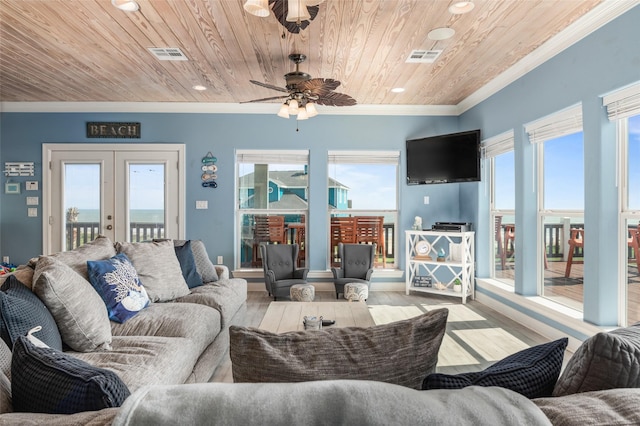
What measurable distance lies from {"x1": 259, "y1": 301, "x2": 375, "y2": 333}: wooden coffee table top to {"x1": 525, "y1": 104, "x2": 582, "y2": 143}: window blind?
2471 mm

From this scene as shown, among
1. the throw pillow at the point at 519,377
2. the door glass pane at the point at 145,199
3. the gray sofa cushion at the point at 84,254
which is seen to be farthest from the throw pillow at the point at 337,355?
the door glass pane at the point at 145,199

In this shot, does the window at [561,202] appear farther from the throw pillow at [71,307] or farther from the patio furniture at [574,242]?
the throw pillow at [71,307]

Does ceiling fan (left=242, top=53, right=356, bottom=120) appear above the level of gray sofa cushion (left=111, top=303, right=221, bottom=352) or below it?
above

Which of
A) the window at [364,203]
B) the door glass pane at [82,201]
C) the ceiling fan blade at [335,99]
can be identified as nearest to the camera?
the ceiling fan blade at [335,99]

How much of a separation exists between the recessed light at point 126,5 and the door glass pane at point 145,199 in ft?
9.91

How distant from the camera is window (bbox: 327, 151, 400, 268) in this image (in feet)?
18.9

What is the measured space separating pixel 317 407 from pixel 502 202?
484 cm

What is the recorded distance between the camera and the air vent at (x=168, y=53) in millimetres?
3586

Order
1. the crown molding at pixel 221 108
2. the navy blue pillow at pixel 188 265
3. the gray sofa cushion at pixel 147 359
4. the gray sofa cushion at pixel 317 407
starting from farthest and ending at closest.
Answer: the crown molding at pixel 221 108
the navy blue pillow at pixel 188 265
the gray sofa cushion at pixel 147 359
the gray sofa cushion at pixel 317 407

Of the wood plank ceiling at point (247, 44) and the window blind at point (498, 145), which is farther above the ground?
the wood plank ceiling at point (247, 44)

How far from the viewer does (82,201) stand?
18.1ft

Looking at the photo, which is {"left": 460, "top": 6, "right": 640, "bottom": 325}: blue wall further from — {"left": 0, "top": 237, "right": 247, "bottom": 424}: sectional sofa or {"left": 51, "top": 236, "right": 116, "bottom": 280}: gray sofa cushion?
{"left": 51, "top": 236, "right": 116, "bottom": 280}: gray sofa cushion

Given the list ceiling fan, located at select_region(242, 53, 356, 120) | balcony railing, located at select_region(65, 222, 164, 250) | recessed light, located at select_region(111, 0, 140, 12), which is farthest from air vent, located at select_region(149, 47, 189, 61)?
balcony railing, located at select_region(65, 222, 164, 250)

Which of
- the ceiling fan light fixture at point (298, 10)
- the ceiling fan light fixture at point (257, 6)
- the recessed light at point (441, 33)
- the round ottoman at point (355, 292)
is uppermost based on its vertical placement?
the recessed light at point (441, 33)
